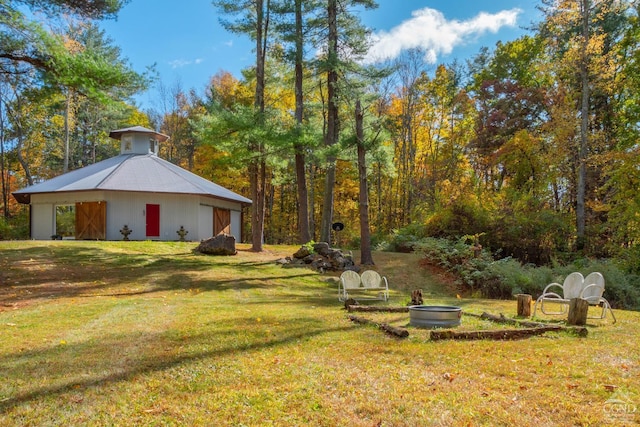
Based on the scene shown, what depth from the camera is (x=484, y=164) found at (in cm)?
2391

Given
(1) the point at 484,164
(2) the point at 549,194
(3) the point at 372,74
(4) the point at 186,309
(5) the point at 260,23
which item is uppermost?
(5) the point at 260,23

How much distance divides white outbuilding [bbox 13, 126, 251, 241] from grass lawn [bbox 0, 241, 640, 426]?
475 inches

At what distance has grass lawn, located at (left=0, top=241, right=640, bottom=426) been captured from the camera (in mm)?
2859

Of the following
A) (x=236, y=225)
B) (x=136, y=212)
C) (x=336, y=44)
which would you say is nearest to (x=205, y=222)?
(x=136, y=212)

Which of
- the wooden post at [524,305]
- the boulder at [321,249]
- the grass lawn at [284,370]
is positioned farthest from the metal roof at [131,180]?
the wooden post at [524,305]

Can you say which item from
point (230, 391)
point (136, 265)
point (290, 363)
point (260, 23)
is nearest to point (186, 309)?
point (290, 363)

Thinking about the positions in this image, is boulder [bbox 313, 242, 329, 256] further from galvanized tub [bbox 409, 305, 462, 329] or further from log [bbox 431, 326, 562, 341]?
log [bbox 431, 326, 562, 341]

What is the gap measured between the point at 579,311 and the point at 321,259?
876 cm

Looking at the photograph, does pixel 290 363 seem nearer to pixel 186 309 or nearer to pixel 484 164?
pixel 186 309

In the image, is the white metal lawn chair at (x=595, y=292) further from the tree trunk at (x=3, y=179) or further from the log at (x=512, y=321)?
the tree trunk at (x=3, y=179)

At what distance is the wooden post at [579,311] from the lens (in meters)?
5.92

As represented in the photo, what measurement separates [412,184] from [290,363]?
23.5 m

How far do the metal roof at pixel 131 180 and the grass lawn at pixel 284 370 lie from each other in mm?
12173

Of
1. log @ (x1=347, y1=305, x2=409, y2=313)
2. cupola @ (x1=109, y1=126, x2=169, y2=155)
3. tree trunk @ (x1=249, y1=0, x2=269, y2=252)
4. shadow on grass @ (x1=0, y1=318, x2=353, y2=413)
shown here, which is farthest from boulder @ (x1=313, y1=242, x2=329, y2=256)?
cupola @ (x1=109, y1=126, x2=169, y2=155)
